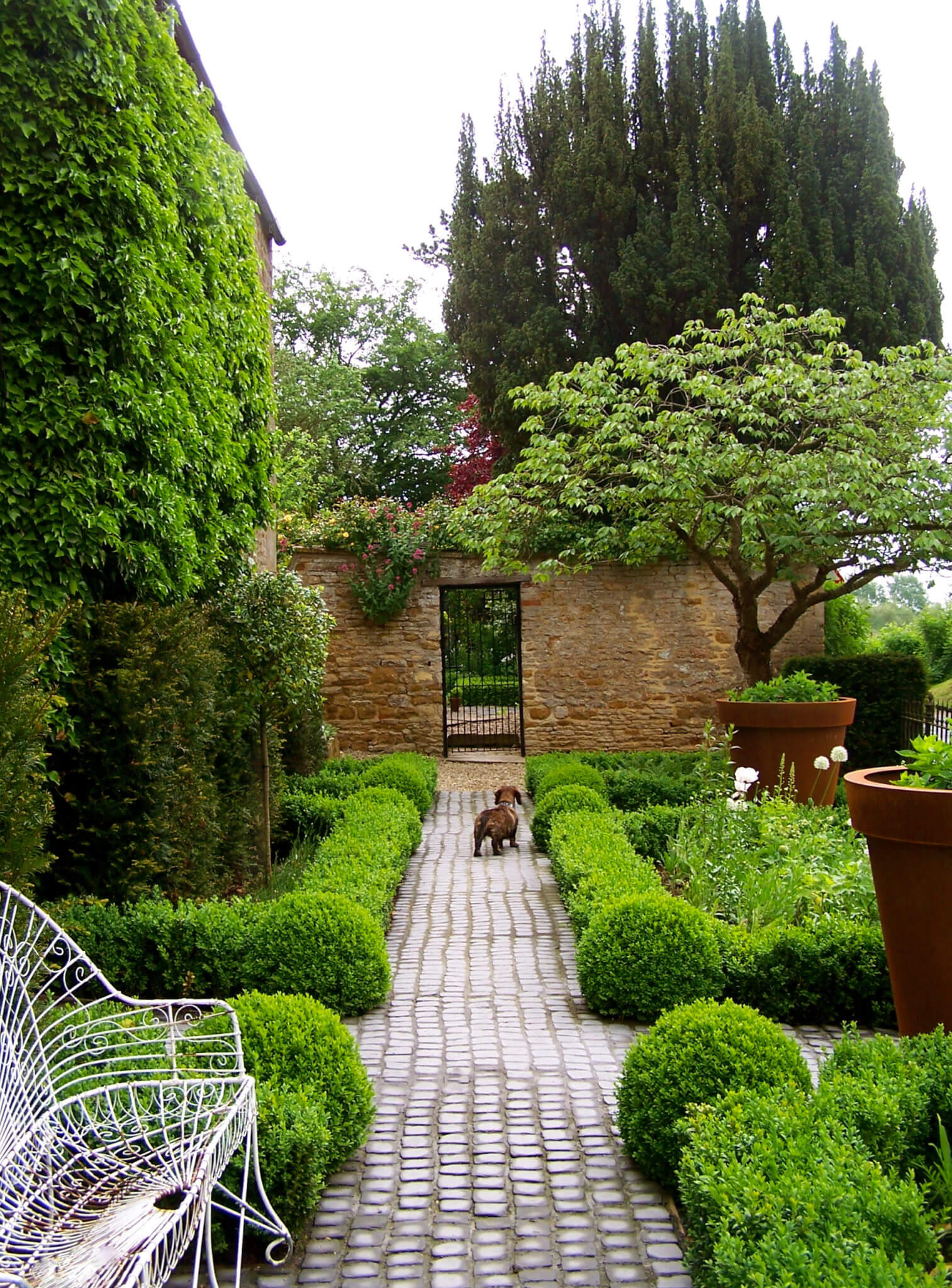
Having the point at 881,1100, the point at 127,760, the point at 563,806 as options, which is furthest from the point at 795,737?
the point at 881,1100

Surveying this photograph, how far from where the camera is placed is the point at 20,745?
3.60 meters

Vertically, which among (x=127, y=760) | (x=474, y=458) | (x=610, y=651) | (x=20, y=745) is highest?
(x=474, y=458)

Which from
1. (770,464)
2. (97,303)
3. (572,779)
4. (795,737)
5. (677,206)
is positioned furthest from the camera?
(677,206)

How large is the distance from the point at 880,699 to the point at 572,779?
414cm

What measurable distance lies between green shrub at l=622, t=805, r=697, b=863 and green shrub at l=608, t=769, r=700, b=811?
3.39ft

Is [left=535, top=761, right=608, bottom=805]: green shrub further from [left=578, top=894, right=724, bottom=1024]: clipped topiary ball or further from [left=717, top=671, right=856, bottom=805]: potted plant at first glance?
[left=578, top=894, right=724, bottom=1024]: clipped topiary ball

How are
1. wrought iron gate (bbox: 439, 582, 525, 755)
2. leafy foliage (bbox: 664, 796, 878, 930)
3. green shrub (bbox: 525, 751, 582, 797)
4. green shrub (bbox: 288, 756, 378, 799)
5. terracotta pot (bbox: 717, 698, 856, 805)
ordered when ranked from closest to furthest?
leafy foliage (bbox: 664, 796, 878, 930), terracotta pot (bbox: 717, 698, 856, 805), green shrub (bbox: 288, 756, 378, 799), green shrub (bbox: 525, 751, 582, 797), wrought iron gate (bbox: 439, 582, 525, 755)

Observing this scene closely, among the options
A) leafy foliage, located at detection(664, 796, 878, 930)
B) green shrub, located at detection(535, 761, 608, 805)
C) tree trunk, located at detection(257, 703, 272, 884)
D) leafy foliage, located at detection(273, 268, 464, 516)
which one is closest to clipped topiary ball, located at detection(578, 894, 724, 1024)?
leafy foliage, located at detection(664, 796, 878, 930)

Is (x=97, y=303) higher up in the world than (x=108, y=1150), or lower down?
higher up

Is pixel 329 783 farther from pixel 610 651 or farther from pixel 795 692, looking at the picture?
pixel 610 651

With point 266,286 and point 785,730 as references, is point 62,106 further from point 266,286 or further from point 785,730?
point 785,730

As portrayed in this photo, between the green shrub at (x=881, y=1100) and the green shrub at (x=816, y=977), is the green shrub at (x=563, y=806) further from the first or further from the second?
the green shrub at (x=881, y=1100)

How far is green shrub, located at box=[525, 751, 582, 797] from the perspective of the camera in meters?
9.48

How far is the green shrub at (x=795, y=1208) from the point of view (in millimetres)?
1921
